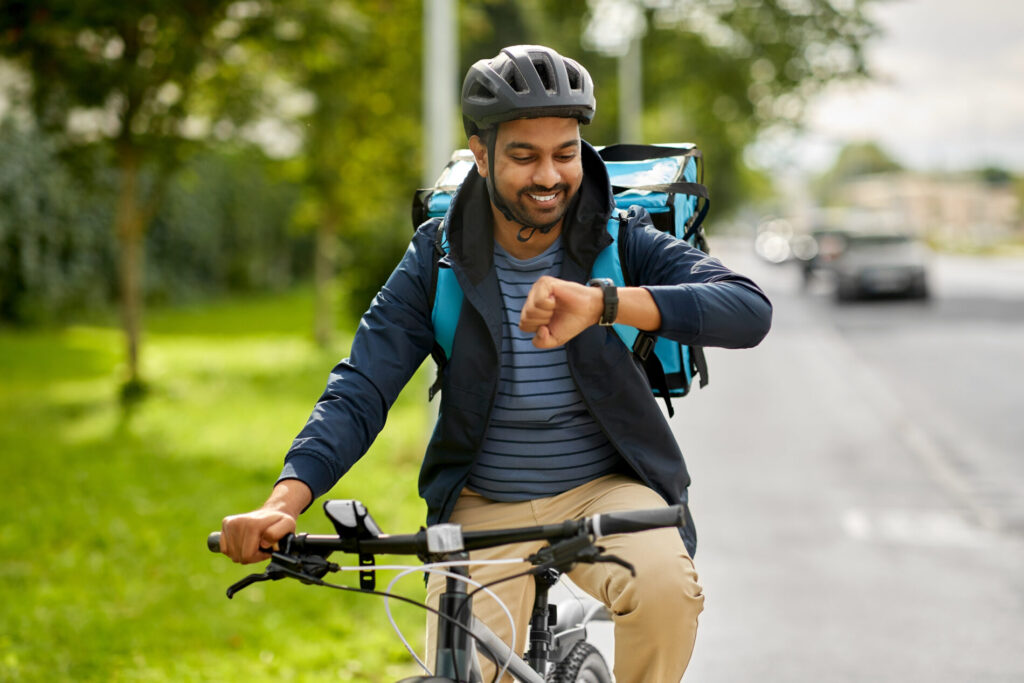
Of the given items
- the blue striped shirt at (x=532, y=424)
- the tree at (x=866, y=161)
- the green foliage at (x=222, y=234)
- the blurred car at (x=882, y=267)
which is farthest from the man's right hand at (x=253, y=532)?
the tree at (x=866, y=161)

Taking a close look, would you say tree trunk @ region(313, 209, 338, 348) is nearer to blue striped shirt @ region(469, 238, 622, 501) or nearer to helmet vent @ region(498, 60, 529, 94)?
blue striped shirt @ region(469, 238, 622, 501)

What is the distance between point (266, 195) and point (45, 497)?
1988 centimetres

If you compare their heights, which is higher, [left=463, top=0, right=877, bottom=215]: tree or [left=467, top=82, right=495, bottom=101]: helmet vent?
[left=463, top=0, right=877, bottom=215]: tree

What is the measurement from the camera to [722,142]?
3850cm

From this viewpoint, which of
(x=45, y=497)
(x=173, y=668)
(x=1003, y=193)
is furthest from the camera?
(x=1003, y=193)

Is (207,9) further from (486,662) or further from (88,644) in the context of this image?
(486,662)

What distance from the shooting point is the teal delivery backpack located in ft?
8.88

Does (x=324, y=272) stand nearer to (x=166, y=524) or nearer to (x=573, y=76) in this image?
(x=166, y=524)

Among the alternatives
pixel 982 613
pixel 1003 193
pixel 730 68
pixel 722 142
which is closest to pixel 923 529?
pixel 982 613

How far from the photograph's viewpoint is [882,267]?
2447cm

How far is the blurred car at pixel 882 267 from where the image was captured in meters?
24.5

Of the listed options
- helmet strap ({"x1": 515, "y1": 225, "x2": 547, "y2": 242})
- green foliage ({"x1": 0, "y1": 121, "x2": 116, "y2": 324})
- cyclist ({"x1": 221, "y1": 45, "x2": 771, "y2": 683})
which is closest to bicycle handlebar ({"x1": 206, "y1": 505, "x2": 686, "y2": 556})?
cyclist ({"x1": 221, "y1": 45, "x2": 771, "y2": 683})

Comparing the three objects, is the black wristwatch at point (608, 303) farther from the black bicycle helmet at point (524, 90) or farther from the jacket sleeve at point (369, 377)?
the jacket sleeve at point (369, 377)

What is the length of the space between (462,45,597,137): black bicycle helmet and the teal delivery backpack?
319 millimetres
